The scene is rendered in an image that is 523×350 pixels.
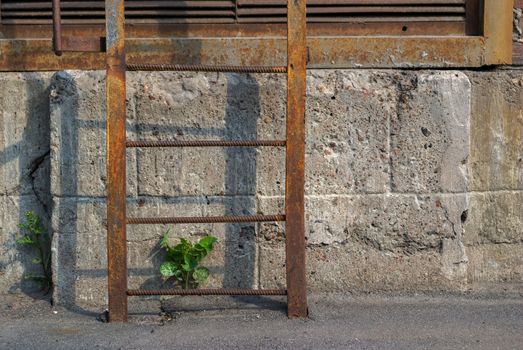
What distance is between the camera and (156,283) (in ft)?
12.7

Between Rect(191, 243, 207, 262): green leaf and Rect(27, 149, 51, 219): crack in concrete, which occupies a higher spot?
Rect(27, 149, 51, 219): crack in concrete

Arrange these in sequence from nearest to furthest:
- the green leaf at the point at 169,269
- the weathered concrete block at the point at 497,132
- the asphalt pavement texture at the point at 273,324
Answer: the asphalt pavement texture at the point at 273,324 → the green leaf at the point at 169,269 → the weathered concrete block at the point at 497,132

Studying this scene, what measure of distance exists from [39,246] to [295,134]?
146 centimetres

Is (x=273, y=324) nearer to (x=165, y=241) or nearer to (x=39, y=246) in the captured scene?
(x=165, y=241)

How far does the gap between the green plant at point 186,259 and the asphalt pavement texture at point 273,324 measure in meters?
0.13

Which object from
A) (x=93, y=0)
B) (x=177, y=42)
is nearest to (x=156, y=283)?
(x=177, y=42)

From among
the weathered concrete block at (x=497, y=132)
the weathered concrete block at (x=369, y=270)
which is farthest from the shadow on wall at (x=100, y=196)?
the weathered concrete block at (x=497, y=132)

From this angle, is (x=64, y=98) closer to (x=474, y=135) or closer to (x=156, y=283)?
(x=156, y=283)

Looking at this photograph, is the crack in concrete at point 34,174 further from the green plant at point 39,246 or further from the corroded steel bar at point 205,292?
the corroded steel bar at point 205,292

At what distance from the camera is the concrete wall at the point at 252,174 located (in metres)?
3.83

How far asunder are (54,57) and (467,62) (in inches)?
83.4

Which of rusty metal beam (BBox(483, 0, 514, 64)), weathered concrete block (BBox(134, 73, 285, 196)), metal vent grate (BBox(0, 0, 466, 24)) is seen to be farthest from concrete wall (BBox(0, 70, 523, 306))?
metal vent grate (BBox(0, 0, 466, 24))

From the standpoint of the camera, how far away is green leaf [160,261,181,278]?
3779mm

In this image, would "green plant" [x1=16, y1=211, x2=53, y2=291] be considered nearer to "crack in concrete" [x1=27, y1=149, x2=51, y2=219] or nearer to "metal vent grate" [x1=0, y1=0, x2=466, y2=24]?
"crack in concrete" [x1=27, y1=149, x2=51, y2=219]
